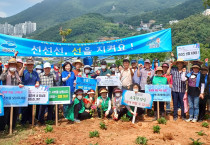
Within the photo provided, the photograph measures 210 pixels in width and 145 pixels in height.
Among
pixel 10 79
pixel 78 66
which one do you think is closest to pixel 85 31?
pixel 78 66

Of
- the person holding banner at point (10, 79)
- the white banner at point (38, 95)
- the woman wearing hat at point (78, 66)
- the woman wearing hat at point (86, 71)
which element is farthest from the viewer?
the woman wearing hat at point (86, 71)

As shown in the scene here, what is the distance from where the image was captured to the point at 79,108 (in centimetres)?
742

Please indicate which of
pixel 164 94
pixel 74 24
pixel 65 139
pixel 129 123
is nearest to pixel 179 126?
pixel 164 94

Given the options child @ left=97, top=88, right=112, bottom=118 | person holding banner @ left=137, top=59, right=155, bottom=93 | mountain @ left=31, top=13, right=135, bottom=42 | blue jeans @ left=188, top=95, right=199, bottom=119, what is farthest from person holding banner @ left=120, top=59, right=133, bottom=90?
mountain @ left=31, top=13, right=135, bottom=42

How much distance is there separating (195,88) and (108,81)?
3103mm

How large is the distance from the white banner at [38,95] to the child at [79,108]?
1.04 metres

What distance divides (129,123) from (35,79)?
11.2 ft

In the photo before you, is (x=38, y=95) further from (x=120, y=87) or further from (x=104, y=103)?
(x=120, y=87)

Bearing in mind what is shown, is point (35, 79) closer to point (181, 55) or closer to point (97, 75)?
point (97, 75)

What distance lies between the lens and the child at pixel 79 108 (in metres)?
7.26

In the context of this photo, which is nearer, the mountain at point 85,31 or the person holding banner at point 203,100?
the person holding banner at point 203,100

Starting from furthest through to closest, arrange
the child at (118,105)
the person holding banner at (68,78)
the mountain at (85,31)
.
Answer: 1. the mountain at (85,31)
2. the child at (118,105)
3. the person holding banner at (68,78)

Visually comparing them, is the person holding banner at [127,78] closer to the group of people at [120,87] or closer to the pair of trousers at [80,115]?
the group of people at [120,87]

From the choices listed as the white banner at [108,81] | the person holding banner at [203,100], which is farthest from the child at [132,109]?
the person holding banner at [203,100]
